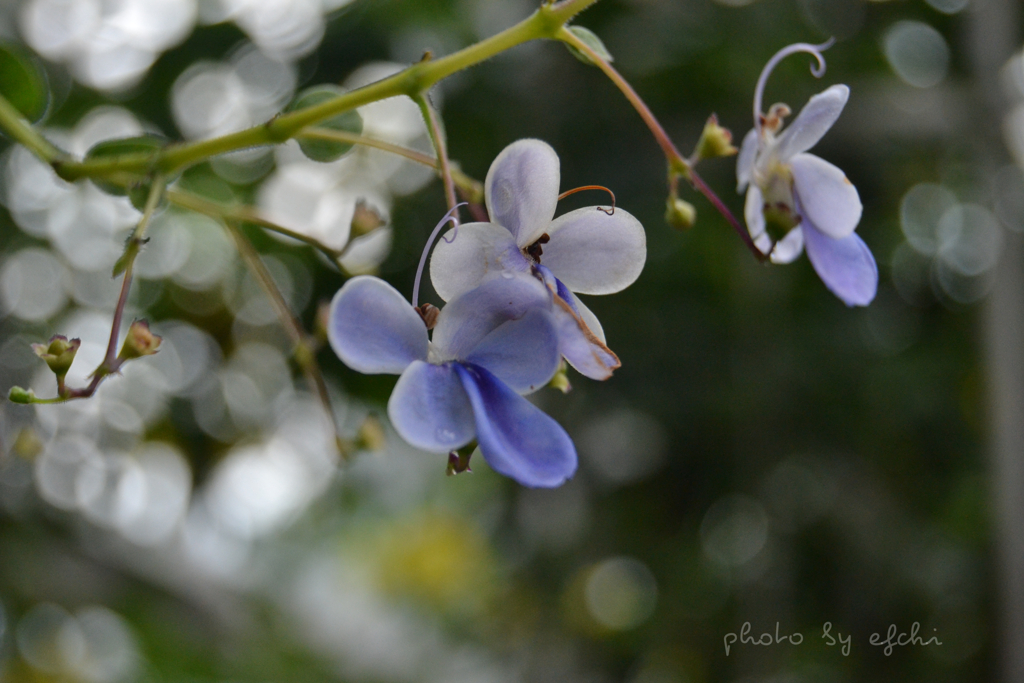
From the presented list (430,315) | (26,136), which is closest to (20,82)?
(26,136)

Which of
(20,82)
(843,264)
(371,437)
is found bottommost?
(371,437)

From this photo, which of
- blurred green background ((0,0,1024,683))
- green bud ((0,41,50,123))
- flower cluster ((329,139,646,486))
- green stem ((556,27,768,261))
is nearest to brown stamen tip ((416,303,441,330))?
flower cluster ((329,139,646,486))

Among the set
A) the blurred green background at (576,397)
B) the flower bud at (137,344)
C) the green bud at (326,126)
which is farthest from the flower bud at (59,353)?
the blurred green background at (576,397)

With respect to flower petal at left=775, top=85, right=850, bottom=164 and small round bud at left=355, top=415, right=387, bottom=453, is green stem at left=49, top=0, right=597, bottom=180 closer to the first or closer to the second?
flower petal at left=775, top=85, right=850, bottom=164

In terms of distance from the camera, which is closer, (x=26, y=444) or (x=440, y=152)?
(x=440, y=152)

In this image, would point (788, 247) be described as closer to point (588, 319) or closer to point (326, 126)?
point (588, 319)

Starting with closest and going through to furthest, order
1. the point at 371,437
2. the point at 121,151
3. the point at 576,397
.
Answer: the point at 121,151 < the point at 371,437 < the point at 576,397

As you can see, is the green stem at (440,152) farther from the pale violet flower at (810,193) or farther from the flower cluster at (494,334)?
the pale violet flower at (810,193)
